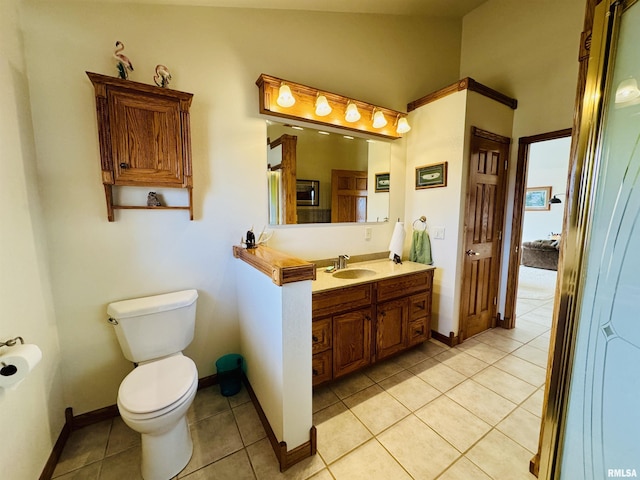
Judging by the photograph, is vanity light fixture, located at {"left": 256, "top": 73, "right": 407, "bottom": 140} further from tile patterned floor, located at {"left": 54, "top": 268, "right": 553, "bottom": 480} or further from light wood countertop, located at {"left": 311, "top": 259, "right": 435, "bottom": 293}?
tile patterned floor, located at {"left": 54, "top": 268, "right": 553, "bottom": 480}

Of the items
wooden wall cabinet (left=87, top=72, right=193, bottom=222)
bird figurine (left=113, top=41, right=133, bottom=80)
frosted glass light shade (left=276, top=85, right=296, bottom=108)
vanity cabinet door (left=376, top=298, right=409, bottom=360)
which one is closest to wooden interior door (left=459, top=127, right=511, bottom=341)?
vanity cabinet door (left=376, top=298, right=409, bottom=360)

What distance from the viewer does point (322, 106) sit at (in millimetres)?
2076

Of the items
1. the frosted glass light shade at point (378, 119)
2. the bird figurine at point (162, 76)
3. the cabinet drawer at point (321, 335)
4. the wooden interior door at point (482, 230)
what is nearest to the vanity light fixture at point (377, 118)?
the frosted glass light shade at point (378, 119)

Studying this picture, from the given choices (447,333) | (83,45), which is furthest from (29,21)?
(447,333)

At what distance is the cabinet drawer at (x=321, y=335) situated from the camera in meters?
1.79

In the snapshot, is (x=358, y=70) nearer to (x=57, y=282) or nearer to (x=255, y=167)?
(x=255, y=167)

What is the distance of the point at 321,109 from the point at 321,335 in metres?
1.78

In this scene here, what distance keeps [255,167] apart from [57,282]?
1.45 m

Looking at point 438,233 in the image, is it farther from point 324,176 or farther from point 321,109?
point 321,109

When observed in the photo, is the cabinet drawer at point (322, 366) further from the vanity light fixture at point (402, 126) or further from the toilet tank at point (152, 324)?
the vanity light fixture at point (402, 126)

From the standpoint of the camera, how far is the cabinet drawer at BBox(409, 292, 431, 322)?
7.69ft

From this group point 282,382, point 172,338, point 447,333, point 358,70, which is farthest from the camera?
point 447,333

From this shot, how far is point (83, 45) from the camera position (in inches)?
58.7

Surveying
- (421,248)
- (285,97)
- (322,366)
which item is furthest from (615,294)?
(285,97)
